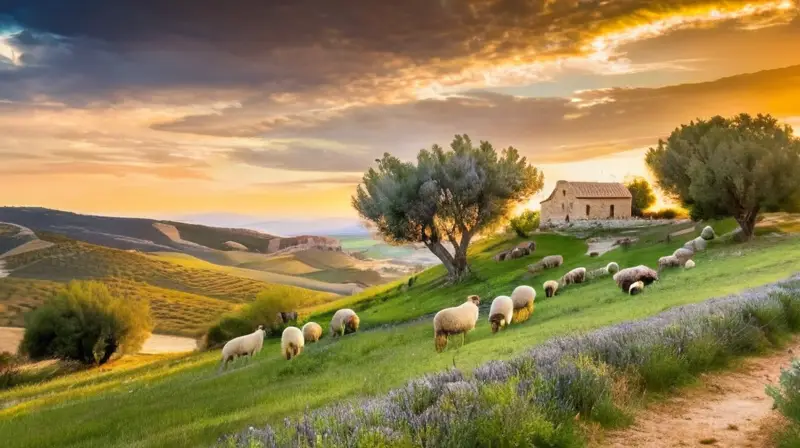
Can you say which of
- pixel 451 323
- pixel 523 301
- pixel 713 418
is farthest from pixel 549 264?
pixel 713 418

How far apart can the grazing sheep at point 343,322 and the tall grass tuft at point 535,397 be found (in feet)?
92.3

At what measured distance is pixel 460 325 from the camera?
65.5ft

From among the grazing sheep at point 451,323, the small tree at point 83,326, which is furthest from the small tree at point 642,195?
the grazing sheep at point 451,323

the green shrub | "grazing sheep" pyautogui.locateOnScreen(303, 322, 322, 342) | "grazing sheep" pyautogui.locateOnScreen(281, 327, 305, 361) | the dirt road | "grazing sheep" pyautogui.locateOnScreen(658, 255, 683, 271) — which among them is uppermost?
the green shrub

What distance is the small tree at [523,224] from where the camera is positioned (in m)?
79.7

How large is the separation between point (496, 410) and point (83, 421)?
1656 centimetres

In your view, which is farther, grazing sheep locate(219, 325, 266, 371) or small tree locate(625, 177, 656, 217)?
small tree locate(625, 177, 656, 217)

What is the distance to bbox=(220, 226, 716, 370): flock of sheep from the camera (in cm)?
2005

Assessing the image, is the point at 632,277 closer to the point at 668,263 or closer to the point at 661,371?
the point at 668,263

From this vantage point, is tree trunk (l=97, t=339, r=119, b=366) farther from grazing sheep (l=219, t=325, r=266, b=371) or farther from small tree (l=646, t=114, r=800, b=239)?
small tree (l=646, t=114, r=800, b=239)

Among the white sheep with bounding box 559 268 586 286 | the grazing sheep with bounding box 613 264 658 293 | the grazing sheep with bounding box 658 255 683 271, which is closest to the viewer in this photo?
the grazing sheep with bounding box 613 264 658 293

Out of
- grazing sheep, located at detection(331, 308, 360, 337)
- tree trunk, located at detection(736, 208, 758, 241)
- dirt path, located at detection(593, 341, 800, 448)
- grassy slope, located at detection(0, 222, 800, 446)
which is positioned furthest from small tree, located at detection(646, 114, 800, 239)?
dirt path, located at detection(593, 341, 800, 448)

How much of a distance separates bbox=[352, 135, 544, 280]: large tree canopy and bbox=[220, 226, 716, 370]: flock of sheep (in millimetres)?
10927

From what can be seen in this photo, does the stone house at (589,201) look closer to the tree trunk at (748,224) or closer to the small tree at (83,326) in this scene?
the tree trunk at (748,224)
